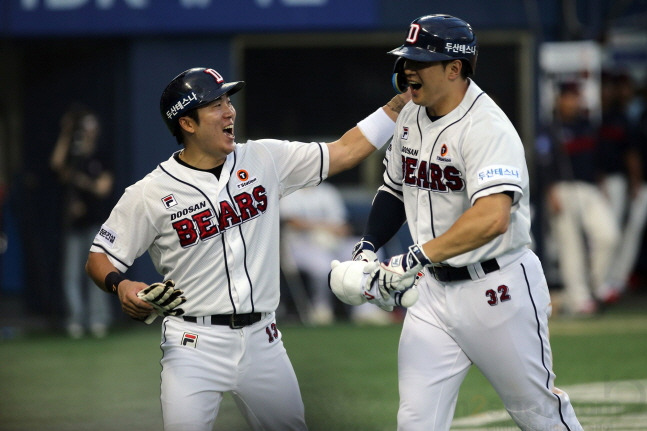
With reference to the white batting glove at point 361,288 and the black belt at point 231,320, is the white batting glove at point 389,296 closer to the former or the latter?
the white batting glove at point 361,288

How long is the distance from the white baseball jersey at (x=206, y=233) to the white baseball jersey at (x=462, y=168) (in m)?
0.70

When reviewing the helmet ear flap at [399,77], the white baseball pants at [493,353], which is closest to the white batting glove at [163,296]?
the white baseball pants at [493,353]

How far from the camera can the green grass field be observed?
6879mm

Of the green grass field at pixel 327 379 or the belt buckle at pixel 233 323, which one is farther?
the green grass field at pixel 327 379

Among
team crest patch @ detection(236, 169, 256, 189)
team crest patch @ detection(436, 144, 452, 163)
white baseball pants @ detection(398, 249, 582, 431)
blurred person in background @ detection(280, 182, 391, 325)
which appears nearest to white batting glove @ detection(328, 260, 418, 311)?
white baseball pants @ detection(398, 249, 582, 431)

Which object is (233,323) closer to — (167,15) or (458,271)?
(458,271)

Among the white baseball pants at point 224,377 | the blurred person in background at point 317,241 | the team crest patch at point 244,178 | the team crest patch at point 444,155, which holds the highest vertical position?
the team crest patch at point 444,155

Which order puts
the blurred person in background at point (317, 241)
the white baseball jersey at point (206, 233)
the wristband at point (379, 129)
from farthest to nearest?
1. the blurred person in background at point (317, 241)
2. the wristband at point (379, 129)
3. the white baseball jersey at point (206, 233)

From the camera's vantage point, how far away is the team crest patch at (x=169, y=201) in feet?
16.0

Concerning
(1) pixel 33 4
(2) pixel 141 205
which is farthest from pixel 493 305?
(1) pixel 33 4

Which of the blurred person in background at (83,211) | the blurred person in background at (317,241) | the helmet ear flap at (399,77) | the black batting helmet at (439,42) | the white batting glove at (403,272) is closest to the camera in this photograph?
the white batting glove at (403,272)

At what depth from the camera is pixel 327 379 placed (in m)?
8.20

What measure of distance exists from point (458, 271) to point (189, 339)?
121cm

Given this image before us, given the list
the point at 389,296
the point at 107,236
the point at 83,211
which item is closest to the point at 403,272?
the point at 389,296
